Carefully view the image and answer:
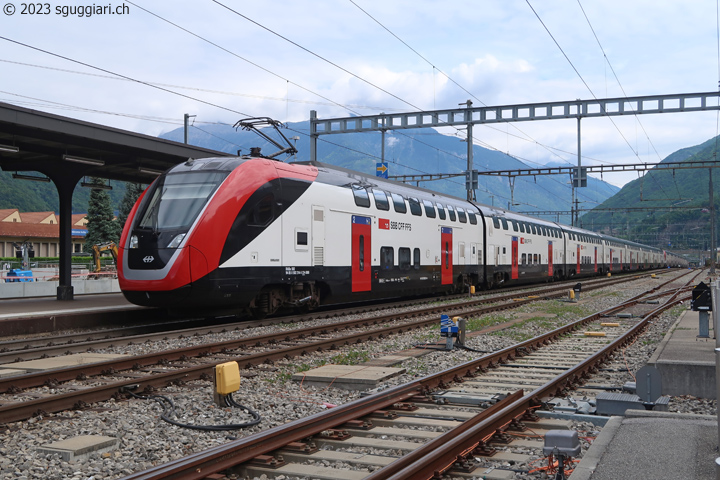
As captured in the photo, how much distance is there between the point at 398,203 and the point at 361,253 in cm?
293

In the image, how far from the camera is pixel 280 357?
10641 millimetres

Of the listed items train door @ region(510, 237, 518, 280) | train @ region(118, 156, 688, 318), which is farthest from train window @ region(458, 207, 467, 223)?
train door @ region(510, 237, 518, 280)

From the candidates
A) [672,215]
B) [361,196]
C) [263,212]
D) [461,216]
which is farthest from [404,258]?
[672,215]

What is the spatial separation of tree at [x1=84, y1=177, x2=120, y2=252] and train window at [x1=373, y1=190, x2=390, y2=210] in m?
56.0

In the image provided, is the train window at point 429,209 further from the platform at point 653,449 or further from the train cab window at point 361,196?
the platform at point 653,449

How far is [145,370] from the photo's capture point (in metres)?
9.54

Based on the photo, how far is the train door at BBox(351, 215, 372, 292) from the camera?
61.5 feet

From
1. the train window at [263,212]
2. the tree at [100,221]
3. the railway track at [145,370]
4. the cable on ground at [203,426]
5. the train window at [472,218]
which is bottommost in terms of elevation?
the cable on ground at [203,426]

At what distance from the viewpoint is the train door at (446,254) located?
80.3 ft

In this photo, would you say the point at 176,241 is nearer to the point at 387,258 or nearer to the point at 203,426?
the point at 203,426

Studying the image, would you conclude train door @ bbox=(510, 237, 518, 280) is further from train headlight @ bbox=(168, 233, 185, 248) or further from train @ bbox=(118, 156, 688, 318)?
train headlight @ bbox=(168, 233, 185, 248)

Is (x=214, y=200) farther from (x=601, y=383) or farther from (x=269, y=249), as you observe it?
(x=601, y=383)

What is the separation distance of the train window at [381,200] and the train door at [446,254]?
14.4 ft

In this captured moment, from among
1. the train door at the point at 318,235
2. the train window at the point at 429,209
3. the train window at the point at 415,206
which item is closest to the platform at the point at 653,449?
the train door at the point at 318,235
